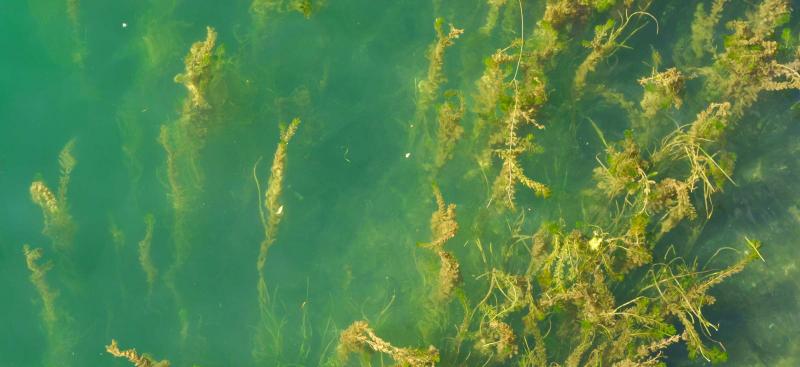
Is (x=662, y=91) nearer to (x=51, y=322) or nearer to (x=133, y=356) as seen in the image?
(x=133, y=356)

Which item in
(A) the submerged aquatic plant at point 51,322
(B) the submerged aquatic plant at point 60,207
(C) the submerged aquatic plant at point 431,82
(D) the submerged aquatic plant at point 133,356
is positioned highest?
(B) the submerged aquatic plant at point 60,207

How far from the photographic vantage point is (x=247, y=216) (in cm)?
391

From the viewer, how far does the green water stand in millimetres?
3768

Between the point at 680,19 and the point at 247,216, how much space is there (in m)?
3.22

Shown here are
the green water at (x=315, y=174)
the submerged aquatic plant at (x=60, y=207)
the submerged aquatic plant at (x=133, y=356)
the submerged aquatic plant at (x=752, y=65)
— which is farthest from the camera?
the green water at (x=315, y=174)

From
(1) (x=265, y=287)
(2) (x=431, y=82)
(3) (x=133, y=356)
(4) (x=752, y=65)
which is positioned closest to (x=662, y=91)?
(4) (x=752, y=65)

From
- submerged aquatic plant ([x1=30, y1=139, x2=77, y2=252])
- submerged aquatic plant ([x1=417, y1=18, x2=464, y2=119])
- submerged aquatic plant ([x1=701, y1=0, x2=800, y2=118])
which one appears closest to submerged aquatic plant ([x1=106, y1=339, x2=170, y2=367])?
submerged aquatic plant ([x1=30, y1=139, x2=77, y2=252])

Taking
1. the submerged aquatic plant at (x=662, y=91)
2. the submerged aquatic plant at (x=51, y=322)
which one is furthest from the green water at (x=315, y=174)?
the submerged aquatic plant at (x=662, y=91)

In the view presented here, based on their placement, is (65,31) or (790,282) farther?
(65,31)

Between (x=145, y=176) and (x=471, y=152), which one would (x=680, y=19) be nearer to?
(x=471, y=152)

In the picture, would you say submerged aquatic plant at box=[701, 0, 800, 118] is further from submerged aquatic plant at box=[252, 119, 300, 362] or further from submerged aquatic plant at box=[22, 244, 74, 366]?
submerged aquatic plant at box=[22, 244, 74, 366]

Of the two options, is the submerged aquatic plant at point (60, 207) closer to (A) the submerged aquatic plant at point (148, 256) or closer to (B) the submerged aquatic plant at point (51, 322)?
(B) the submerged aquatic plant at point (51, 322)

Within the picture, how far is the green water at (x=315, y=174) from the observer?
377cm

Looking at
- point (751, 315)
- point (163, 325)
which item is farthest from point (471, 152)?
point (163, 325)
